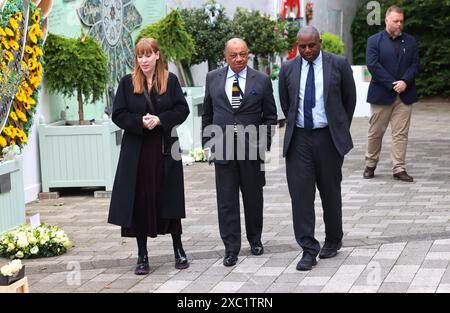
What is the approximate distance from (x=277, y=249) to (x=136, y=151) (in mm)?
1465

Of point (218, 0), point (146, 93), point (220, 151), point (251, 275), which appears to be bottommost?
point (251, 275)

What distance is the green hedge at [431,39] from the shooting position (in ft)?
80.9

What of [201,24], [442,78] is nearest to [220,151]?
[201,24]

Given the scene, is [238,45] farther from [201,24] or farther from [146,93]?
[201,24]

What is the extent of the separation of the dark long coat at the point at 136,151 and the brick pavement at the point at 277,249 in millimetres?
474

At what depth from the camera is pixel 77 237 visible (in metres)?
8.62

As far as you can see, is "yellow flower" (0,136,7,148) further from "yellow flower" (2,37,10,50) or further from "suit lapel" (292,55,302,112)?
"suit lapel" (292,55,302,112)

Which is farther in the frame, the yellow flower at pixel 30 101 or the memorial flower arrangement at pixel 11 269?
the yellow flower at pixel 30 101

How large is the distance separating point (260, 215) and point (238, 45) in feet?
4.32

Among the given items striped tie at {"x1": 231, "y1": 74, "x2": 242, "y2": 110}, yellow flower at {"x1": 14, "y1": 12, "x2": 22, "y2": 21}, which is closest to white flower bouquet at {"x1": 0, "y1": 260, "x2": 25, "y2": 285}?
striped tie at {"x1": 231, "y1": 74, "x2": 242, "y2": 110}

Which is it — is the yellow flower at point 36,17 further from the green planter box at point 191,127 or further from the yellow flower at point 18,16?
the green planter box at point 191,127

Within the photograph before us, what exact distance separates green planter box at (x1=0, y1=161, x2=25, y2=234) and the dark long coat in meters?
1.73

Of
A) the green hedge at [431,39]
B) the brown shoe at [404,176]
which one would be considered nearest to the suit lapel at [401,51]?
the brown shoe at [404,176]

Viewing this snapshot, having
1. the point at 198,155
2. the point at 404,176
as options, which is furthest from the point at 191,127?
the point at 404,176
